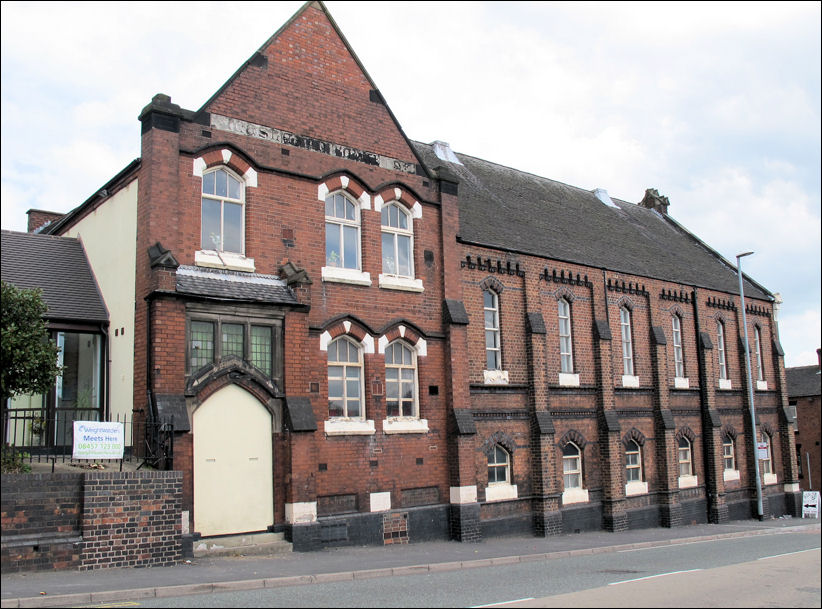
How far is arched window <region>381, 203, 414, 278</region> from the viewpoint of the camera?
2036 centimetres

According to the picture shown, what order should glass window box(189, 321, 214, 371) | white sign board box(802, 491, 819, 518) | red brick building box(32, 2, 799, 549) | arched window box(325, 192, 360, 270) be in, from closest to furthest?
glass window box(189, 321, 214, 371) < red brick building box(32, 2, 799, 549) < arched window box(325, 192, 360, 270) < white sign board box(802, 491, 819, 518)

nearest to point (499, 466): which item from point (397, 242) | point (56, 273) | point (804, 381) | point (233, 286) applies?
point (397, 242)

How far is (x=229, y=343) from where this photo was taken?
55.1ft

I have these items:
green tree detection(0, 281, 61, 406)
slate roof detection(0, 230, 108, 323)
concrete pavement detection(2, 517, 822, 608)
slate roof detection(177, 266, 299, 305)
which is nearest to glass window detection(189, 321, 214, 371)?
slate roof detection(177, 266, 299, 305)

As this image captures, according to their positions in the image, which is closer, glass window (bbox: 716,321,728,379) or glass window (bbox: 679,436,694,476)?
glass window (bbox: 679,436,694,476)

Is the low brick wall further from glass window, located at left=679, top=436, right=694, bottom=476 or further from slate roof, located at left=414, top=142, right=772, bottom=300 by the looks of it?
glass window, located at left=679, top=436, right=694, bottom=476

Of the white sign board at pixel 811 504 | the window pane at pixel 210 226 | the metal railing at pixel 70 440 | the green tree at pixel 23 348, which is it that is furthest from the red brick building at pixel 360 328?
the white sign board at pixel 811 504

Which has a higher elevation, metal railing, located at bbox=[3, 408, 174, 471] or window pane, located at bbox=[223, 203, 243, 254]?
window pane, located at bbox=[223, 203, 243, 254]

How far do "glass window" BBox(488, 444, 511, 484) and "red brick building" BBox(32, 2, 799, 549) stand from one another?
0.22 feet

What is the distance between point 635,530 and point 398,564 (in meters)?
13.0

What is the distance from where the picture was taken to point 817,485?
51.0 m

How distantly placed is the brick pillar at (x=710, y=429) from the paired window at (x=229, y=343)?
18.8 metres

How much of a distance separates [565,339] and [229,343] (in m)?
11.9

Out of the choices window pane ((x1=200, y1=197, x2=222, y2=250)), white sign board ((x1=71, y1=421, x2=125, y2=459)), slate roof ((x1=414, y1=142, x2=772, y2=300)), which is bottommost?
white sign board ((x1=71, y1=421, x2=125, y2=459))
